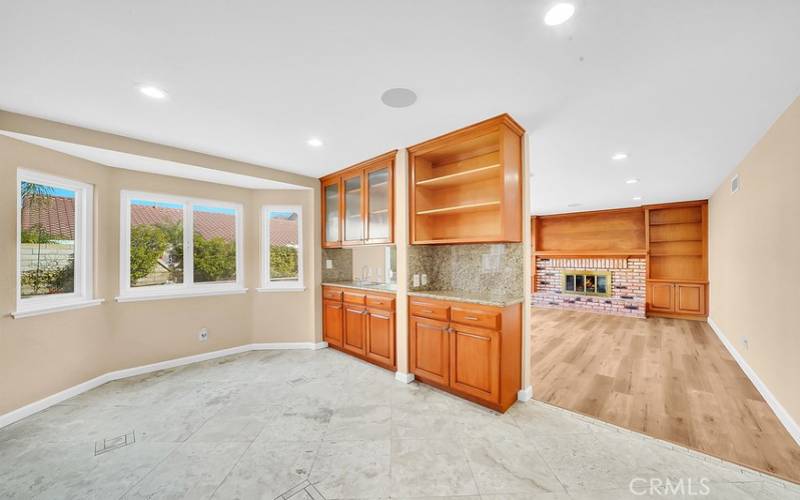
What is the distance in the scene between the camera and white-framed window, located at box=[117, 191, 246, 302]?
11.2 feet

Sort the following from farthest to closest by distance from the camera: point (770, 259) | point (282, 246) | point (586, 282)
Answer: point (586, 282), point (282, 246), point (770, 259)

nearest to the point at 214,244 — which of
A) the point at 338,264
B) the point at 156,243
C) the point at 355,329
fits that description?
the point at 156,243

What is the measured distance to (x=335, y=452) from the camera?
2043 millimetres

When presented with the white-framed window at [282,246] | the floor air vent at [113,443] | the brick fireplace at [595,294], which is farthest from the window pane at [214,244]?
the brick fireplace at [595,294]

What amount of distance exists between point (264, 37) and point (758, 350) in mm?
4939

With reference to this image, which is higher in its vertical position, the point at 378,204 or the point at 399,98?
the point at 399,98

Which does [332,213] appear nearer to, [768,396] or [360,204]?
[360,204]

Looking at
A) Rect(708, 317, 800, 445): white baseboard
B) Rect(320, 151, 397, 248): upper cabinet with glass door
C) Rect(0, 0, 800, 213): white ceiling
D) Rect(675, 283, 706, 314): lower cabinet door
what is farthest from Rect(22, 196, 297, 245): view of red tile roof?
Rect(675, 283, 706, 314): lower cabinet door

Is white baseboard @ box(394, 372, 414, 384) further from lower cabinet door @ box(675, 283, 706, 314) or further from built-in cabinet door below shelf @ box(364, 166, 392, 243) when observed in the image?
lower cabinet door @ box(675, 283, 706, 314)

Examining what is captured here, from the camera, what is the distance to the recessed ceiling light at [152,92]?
1996 mm

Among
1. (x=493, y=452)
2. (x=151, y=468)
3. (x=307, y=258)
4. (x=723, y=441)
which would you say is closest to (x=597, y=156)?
(x=723, y=441)

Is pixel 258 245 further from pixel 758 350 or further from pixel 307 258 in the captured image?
pixel 758 350

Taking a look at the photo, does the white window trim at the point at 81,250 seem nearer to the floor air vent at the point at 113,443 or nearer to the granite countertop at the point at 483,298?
the floor air vent at the point at 113,443

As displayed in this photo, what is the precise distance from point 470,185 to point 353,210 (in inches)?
60.8
